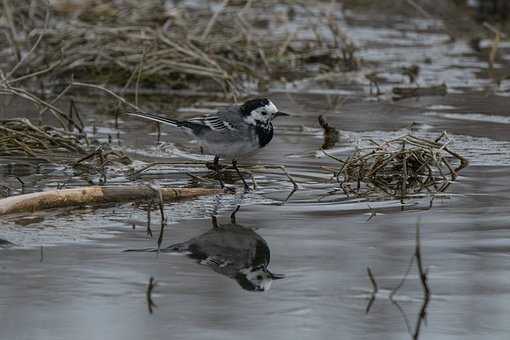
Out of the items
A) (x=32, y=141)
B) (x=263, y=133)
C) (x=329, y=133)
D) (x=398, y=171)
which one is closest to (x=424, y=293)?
(x=398, y=171)

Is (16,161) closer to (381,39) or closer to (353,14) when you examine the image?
(381,39)

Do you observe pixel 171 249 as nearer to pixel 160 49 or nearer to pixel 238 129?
pixel 238 129

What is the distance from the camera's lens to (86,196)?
700cm

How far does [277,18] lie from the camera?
54.5 feet

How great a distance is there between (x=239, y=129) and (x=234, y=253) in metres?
2.30

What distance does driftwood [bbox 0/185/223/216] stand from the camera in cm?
671

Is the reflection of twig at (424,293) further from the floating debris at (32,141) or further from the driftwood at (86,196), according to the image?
the floating debris at (32,141)

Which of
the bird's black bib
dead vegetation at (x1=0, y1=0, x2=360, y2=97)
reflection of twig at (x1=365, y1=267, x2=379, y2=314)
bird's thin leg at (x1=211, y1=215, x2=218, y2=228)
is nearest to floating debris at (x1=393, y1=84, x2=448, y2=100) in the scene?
dead vegetation at (x1=0, y1=0, x2=360, y2=97)

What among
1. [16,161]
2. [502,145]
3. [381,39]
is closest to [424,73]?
[381,39]

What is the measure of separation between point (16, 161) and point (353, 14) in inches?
439

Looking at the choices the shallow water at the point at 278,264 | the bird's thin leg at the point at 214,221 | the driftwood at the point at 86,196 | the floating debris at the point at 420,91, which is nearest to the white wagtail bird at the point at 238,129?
the shallow water at the point at 278,264

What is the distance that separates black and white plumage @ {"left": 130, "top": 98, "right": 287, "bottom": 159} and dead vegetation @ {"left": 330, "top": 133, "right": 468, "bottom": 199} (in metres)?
0.63

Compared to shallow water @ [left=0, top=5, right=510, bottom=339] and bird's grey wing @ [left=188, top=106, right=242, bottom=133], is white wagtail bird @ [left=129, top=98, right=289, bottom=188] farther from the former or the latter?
shallow water @ [left=0, top=5, right=510, bottom=339]

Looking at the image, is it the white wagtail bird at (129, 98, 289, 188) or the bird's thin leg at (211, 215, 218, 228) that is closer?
the bird's thin leg at (211, 215, 218, 228)
